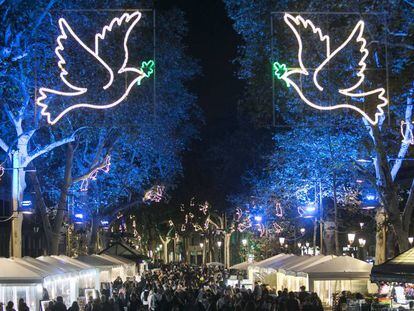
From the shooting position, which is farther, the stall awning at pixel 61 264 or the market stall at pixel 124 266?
the market stall at pixel 124 266

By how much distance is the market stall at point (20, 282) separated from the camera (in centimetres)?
1867

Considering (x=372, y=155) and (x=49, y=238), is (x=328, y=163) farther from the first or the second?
(x=49, y=238)

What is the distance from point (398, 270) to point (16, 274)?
9.03m

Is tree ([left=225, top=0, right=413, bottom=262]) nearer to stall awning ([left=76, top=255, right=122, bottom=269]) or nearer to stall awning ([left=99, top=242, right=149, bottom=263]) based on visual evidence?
stall awning ([left=76, top=255, right=122, bottom=269])

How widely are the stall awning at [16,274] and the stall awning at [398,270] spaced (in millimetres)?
8033

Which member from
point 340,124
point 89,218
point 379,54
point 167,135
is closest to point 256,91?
point 340,124

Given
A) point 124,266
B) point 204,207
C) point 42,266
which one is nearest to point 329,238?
point 124,266

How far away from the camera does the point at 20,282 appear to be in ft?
61.2

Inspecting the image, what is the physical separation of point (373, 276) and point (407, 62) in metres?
7.08

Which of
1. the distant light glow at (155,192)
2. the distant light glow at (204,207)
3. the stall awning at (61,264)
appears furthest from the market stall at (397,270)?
the distant light glow at (204,207)

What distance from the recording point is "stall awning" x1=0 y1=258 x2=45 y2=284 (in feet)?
61.2

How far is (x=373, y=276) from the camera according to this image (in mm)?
16250

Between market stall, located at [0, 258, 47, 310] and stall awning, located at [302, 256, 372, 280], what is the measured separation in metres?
8.30

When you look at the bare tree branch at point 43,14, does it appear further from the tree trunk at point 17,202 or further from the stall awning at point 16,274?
the stall awning at point 16,274
